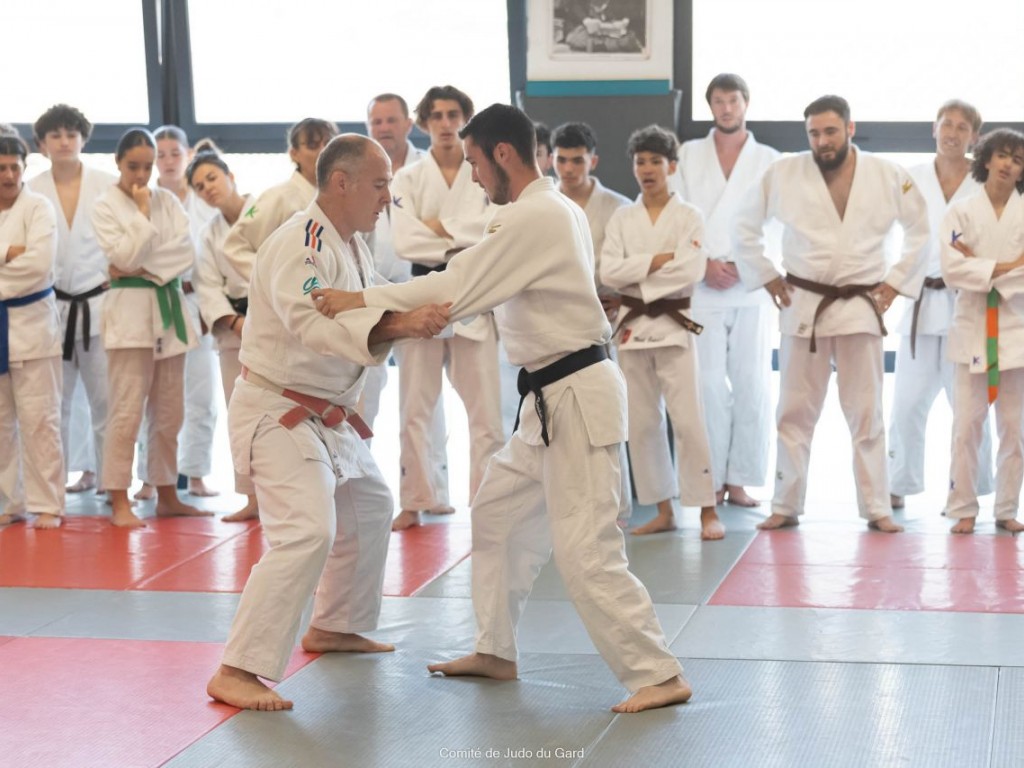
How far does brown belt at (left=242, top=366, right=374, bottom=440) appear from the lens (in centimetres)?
334

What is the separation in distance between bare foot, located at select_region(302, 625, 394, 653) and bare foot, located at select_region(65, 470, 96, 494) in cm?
301

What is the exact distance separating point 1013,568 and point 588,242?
2042mm

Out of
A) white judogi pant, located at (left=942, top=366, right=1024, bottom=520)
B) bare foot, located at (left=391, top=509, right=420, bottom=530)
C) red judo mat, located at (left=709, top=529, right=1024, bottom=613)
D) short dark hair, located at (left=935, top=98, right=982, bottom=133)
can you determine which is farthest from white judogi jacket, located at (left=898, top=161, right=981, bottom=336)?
bare foot, located at (left=391, top=509, right=420, bottom=530)

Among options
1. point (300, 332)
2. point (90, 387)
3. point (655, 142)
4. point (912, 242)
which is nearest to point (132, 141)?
point (90, 387)

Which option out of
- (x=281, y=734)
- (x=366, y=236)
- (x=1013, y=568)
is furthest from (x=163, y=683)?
(x=1013, y=568)

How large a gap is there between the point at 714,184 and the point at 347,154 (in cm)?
291

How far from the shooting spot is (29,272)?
5.36 meters

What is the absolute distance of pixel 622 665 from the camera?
315 centimetres

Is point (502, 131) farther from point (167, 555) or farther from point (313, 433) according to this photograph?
point (167, 555)

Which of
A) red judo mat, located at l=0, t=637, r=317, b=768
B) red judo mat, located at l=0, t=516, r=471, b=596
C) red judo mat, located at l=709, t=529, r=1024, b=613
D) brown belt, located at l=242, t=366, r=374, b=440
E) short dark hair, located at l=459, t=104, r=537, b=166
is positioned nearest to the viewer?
red judo mat, located at l=0, t=637, r=317, b=768

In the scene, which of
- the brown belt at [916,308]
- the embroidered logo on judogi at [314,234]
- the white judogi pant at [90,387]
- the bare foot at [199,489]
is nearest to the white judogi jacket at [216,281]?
the white judogi pant at [90,387]

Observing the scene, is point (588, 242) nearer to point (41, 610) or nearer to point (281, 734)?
point (281, 734)

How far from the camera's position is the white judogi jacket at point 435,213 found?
524 centimetres

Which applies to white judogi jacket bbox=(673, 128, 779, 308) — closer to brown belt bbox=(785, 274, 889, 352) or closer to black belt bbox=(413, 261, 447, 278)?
brown belt bbox=(785, 274, 889, 352)
